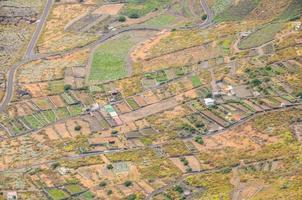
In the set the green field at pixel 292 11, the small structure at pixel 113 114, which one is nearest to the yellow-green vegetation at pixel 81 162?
the small structure at pixel 113 114

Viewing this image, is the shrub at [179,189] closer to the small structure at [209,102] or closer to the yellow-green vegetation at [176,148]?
the yellow-green vegetation at [176,148]

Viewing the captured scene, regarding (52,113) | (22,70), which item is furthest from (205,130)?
(22,70)

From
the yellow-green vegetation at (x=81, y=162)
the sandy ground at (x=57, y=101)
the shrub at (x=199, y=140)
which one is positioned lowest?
the shrub at (x=199, y=140)

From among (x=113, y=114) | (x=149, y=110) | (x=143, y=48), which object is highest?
(x=143, y=48)

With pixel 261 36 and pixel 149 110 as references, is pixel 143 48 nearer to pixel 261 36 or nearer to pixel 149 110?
pixel 261 36

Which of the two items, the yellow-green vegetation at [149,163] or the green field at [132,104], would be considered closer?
the yellow-green vegetation at [149,163]

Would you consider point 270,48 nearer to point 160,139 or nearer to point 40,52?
point 160,139

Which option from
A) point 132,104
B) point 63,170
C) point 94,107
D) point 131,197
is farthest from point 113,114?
point 131,197
